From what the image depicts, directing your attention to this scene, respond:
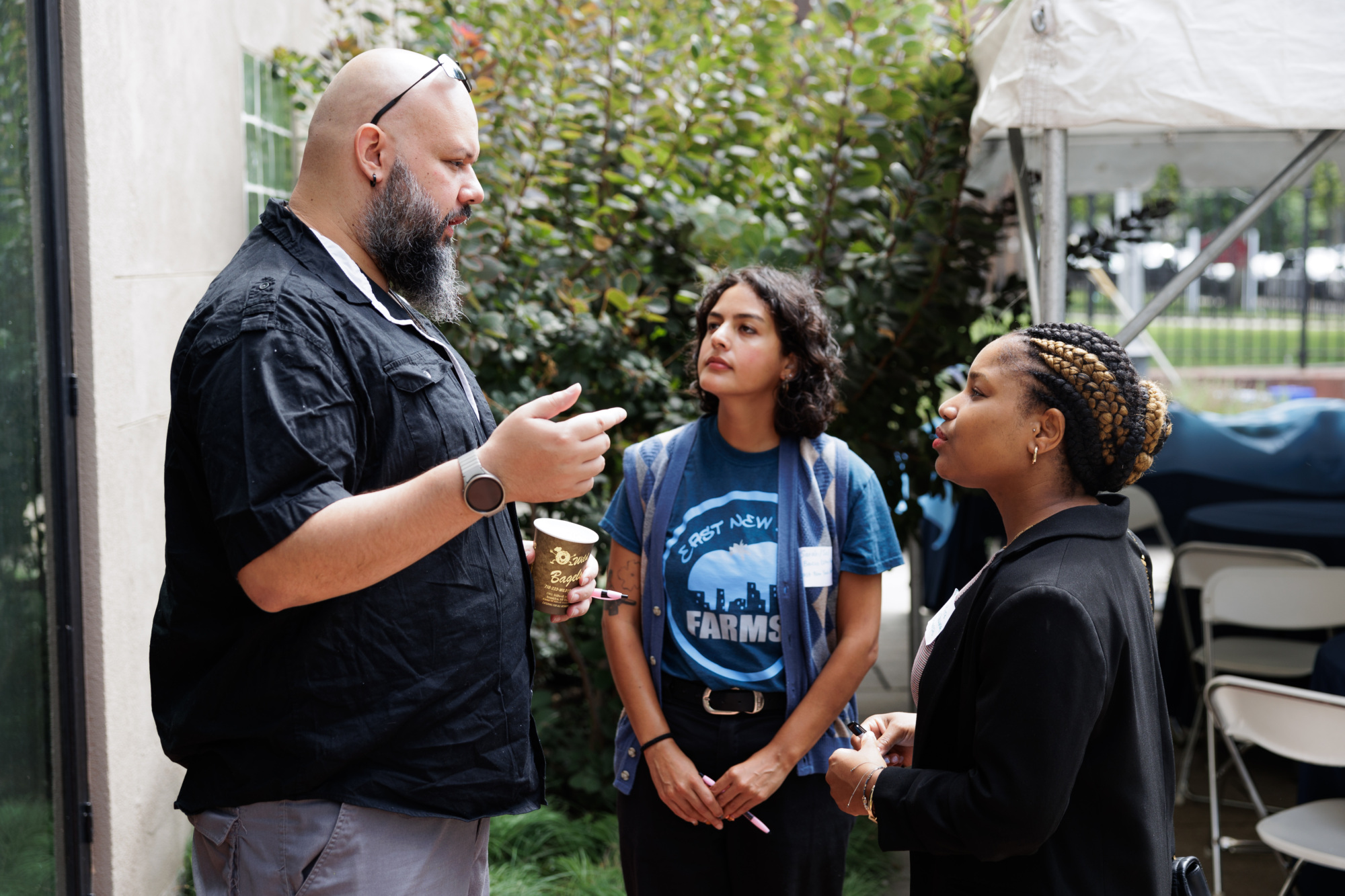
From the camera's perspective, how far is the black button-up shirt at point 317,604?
134cm

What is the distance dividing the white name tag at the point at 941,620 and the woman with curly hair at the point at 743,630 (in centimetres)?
58

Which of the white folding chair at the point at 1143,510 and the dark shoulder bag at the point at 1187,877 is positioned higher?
the white folding chair at the point at 1143,510

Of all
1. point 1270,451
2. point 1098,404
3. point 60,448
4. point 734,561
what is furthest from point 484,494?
point 1270,451

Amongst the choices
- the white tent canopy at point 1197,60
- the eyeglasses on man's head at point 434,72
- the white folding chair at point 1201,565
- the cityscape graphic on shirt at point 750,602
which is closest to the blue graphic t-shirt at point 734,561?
the cityscape graphic on shirt at point 750,602

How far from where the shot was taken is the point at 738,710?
90.8 inches

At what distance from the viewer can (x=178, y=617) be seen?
4.84 ft

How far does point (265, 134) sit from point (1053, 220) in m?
2.82

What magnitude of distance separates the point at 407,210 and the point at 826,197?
2.63 metres

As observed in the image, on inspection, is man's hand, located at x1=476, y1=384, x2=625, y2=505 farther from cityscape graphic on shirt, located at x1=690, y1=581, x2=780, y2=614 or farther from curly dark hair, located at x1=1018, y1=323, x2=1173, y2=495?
cityscape graphic on shirt, located at x1=690, y1=581, x2=780, y2=614

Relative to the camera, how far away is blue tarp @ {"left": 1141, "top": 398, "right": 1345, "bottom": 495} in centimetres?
592

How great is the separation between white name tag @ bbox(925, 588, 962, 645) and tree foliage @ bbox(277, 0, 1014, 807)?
6.64 ft

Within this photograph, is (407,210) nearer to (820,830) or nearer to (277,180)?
Answer: (820,830)

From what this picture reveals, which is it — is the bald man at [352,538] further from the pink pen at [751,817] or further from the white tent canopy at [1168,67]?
the white tent canopy at [1168,67]

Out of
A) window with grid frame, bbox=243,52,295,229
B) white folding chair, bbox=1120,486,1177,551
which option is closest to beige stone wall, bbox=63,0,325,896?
window with grid frame, bbox=243,52,295,229
